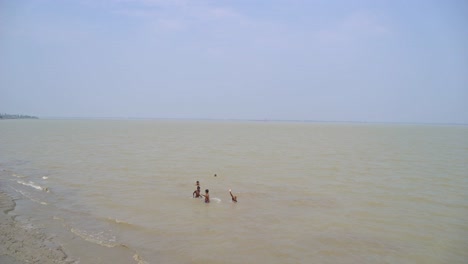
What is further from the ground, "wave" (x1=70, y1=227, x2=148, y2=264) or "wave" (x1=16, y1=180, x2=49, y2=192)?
"wave" (x1=16, y1=180, x2=49, y2=192)

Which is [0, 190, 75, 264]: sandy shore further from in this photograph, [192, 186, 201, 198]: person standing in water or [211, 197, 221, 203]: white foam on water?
[211, 197, 221, 203]: white foam on water

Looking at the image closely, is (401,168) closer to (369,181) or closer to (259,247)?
(369,181)

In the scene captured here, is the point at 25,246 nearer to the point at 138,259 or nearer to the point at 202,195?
the point at 138,259

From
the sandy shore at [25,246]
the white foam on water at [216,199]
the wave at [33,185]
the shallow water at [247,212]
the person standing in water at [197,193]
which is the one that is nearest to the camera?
the sandy shore at [25,246]

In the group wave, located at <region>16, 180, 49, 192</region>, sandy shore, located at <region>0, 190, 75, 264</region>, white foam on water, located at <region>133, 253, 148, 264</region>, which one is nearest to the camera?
sandy shore, located at <region>0, 190, 75, 264</region>

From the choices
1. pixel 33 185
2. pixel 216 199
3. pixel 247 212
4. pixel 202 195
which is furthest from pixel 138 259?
pixel 33 185

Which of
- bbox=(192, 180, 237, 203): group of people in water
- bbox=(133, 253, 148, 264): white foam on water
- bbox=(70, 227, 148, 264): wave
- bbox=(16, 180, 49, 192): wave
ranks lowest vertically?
bbox=(133, 253, 148, 264): white foam on water

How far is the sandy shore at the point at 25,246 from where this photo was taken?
10.5 m

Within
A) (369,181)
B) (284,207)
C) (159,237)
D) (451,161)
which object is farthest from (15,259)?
(451,161)

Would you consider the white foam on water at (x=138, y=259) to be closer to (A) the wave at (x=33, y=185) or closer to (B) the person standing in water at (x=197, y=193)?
(B) the person standing in water at (x=197, y=193)

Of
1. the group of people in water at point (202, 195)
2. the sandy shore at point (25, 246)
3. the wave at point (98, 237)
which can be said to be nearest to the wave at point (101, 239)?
the wave at point (98, 237)

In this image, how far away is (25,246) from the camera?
11.3 meters

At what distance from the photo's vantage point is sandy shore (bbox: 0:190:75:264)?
10.5 meters

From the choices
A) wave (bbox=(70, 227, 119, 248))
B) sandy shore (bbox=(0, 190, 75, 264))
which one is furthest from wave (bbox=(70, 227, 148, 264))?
sandy shore (bbox=(0, 190, 75, 264))
